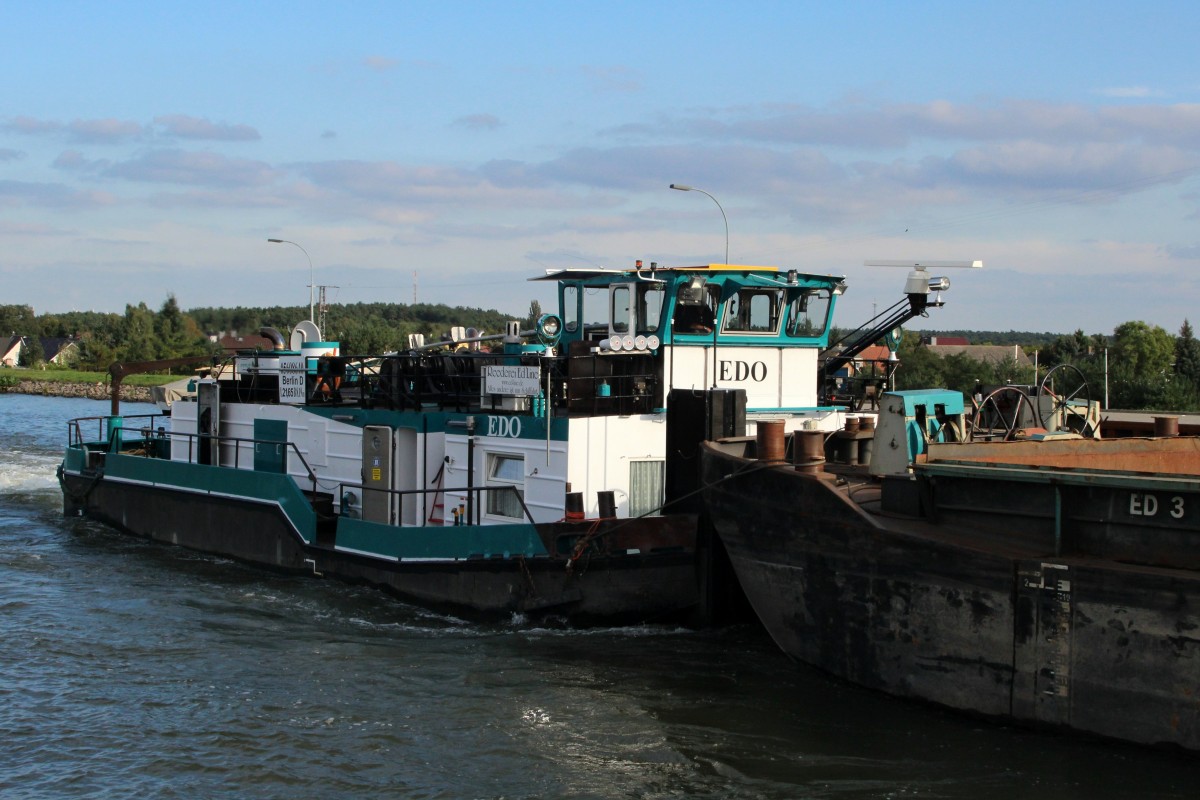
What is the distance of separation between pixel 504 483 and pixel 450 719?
14.0 feet

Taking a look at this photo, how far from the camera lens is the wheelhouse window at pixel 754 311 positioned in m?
14.5

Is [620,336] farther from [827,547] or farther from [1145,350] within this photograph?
[1145,350]

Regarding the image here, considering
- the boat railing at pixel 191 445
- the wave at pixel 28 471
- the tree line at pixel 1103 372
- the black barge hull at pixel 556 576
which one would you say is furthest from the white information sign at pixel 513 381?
the wave at pixel 28 471

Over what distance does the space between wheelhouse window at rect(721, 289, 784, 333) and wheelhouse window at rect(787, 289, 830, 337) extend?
8.6 inches

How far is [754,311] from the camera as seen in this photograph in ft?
48.1

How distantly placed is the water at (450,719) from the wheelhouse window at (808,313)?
14.1ft

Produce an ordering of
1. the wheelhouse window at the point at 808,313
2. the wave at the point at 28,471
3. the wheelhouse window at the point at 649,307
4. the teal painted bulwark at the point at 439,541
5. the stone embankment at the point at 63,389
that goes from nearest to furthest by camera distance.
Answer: the teal painted bulwark at the point at 439,541 < the wheelhouse window at the point at 649,307 < the wheelhouse window at the point at 808,313 < the wave at the point at 28,471 < the stone embankment at the point at 63,389

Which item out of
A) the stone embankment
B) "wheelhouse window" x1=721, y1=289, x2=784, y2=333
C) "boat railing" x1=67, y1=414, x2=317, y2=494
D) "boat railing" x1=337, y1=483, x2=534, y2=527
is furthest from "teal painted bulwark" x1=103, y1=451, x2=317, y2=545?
the stone embankment

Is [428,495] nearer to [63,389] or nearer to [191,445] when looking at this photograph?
[191,445]

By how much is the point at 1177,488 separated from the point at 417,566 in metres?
8.75

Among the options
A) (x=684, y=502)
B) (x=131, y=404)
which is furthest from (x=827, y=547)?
(x=131, y=404)

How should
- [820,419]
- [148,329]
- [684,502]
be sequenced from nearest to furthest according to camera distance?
[684,502]
[820,419]
[148,329]

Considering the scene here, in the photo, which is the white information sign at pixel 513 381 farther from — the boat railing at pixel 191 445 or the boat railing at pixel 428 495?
the boat railing at pixel 191 445

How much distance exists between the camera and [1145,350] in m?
54.5
